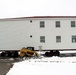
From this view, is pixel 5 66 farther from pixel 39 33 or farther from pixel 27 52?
pixel 39 33

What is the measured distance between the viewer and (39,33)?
2720 centimetres

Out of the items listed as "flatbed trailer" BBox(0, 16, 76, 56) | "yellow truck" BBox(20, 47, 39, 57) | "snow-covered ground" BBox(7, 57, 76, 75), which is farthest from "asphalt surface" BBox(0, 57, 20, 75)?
"flatbed trailer" BBox(0, 16, 76, 56)

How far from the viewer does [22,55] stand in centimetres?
2606

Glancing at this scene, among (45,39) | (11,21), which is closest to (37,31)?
(45,39)

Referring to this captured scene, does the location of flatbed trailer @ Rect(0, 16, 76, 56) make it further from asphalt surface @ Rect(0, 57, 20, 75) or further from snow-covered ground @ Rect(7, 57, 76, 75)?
snow-covered ground @ Rect(7, 57, 76, 75)

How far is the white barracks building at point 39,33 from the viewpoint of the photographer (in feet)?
88.5

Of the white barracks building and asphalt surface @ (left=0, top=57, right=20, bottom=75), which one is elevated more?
the white barracks building

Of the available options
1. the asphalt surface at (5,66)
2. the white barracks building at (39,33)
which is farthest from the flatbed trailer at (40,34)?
the asphalt surface at (5,66)

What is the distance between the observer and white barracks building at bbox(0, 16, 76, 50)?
88.5ft

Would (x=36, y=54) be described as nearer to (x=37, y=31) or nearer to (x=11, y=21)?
(x=37, y=31)

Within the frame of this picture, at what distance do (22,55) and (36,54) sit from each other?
1.75 m

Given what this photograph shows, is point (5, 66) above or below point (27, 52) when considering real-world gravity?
below

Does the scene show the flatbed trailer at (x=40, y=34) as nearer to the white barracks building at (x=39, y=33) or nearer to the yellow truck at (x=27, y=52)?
the white barracks building at (x=39, y=33)

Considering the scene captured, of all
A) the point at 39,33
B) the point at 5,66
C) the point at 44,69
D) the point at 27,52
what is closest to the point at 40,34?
the point at 39,33
